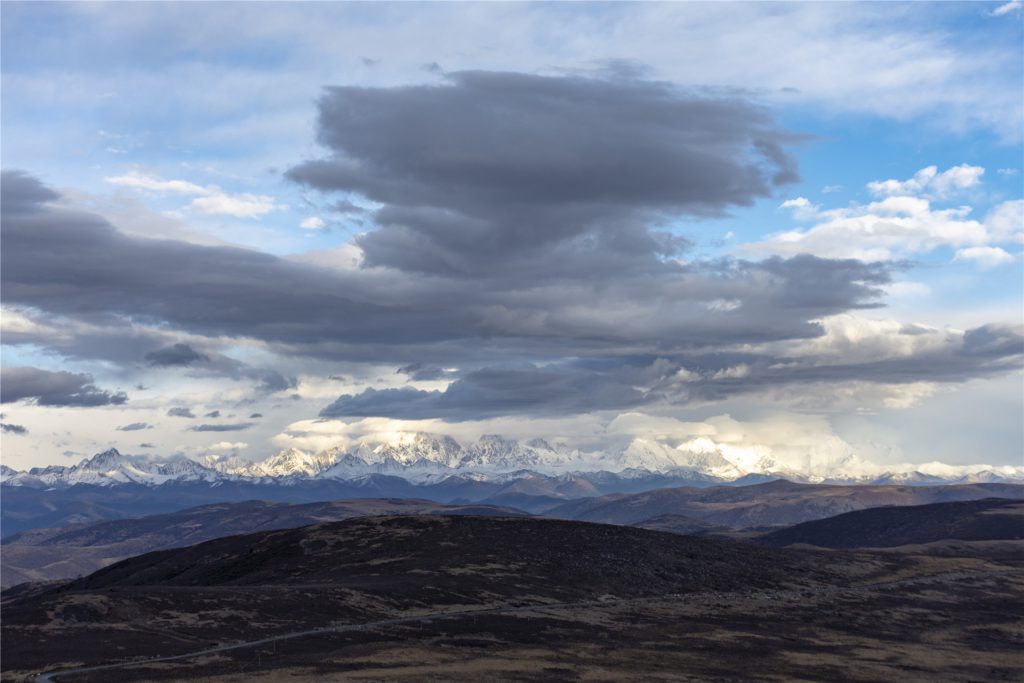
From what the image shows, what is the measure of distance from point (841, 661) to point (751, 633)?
20.3m

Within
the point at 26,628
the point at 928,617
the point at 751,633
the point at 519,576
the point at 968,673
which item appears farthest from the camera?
the point at 519,576

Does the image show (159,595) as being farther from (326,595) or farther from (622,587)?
(622,587)

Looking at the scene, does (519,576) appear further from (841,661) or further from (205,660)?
(205,660)

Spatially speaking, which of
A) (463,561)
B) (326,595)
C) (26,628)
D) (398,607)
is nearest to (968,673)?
(398,607)

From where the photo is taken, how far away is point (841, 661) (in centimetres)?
11925

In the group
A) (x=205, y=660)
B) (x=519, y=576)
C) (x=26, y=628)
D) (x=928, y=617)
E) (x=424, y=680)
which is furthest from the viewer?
(x=519, y=576)

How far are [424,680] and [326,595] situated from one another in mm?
55201

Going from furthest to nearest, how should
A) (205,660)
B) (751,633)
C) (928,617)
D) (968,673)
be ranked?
(928,617) → (751,633) → (968,673) → (205,660)

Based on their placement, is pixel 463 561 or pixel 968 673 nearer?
pixel 968 673

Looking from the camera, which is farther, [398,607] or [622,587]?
[622,587]

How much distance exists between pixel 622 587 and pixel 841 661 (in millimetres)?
61602

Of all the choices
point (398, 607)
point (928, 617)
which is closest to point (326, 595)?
point (398, 607)

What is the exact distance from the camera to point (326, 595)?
144m

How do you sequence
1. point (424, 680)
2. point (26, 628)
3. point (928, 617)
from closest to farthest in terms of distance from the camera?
point (424, 680) < point (26, 628) < point (928, 617)
